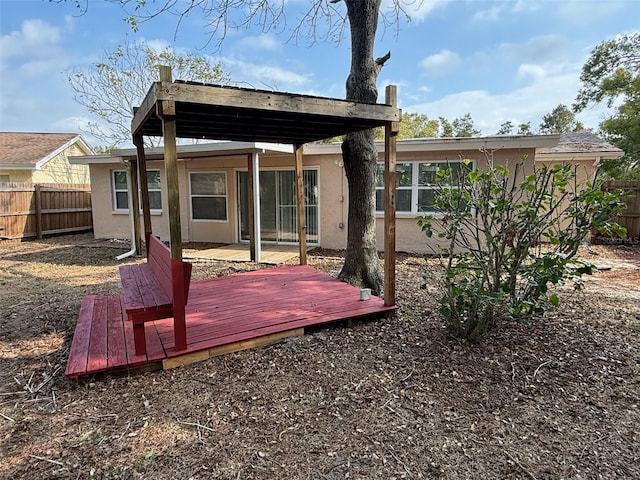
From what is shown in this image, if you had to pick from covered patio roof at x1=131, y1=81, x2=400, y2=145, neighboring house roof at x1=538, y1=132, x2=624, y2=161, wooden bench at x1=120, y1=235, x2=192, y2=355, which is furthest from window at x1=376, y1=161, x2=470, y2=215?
wooden bench at x1=120, y1=235, x2=192, y2=355

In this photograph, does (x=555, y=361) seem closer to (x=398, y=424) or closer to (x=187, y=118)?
(x=398, y=424)

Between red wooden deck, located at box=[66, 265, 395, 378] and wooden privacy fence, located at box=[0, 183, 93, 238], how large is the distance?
9423 millimetres

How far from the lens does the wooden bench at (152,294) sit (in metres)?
2.87

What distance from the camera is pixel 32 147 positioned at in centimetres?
1722

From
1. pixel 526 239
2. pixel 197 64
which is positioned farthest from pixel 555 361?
pixel 197 64

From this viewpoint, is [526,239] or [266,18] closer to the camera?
[526,239]

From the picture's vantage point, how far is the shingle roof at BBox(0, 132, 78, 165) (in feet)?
52.3

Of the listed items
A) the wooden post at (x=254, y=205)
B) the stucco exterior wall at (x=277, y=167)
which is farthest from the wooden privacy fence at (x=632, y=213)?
the wooden post at (x=254, y=205)

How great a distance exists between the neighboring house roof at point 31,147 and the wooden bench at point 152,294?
1625 cm

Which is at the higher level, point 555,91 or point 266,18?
point 555,91

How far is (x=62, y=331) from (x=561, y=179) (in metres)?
5.04

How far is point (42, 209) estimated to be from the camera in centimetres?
1213

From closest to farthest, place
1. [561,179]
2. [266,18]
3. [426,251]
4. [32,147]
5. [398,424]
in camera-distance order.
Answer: [398,424]
[561,179]
[266,18]
[426,251]
[32,147]

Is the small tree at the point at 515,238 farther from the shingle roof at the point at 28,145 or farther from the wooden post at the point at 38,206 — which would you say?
the shingle roof at the point at 28,145
